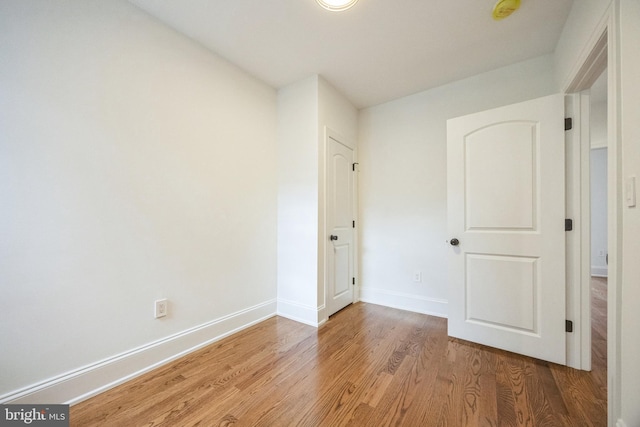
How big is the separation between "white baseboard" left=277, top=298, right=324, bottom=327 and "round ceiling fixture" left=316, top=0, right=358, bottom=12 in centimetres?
246

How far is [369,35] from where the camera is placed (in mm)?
1913

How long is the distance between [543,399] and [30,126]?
10.7 feet

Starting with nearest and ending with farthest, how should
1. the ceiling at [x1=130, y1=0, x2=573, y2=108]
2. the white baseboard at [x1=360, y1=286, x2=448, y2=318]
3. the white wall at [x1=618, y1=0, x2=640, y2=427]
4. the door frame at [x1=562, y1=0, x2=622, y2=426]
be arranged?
1. the white wall at [x1=618, y1=0, x2=640, y2=427]
2. the door frame at [x1=562, y1=0, x2=622, y2=426]
3. the ceiling at [x1=130, y1=0, x2=573, y2=108]
4. the white baseboard at [x1=360, y1=286, x2=448, y2=318]

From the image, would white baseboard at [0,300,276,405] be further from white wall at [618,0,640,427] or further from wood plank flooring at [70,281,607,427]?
white wall at [618,0,640,427]

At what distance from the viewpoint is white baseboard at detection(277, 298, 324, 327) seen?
2.39m

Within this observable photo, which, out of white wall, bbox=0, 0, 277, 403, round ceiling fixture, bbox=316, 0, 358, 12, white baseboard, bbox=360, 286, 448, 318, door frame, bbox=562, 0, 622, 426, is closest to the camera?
door frame, bbox=562, 0, 622, 426

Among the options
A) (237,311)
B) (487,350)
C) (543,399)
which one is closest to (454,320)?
(487,350)

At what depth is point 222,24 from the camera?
1.81m

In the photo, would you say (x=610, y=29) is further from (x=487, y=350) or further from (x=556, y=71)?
(x=487, y=350)

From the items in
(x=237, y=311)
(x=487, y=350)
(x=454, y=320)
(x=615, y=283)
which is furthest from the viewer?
(x=237, y=311)

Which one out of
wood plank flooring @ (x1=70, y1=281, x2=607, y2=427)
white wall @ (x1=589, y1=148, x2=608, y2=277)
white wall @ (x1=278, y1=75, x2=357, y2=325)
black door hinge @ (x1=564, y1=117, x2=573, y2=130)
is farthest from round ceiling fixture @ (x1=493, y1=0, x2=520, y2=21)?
white wall @ (x1=589, y1=148, x2=608, y2=277)

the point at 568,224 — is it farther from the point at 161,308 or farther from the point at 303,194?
the point at 161,308
